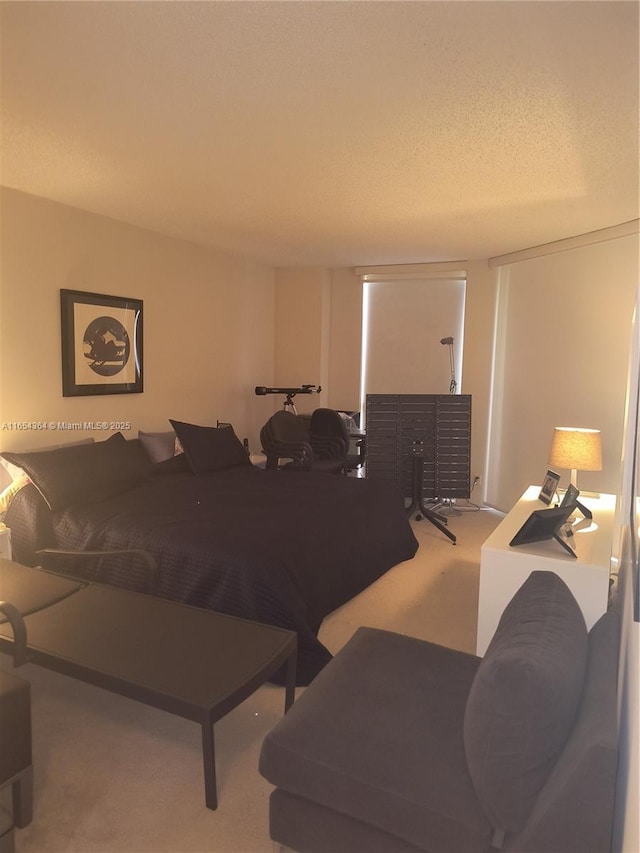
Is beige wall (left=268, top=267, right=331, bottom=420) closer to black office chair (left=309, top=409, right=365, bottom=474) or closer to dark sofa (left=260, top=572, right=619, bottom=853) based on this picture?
black office chair (left=309, top=409, right=365, bottom=474)

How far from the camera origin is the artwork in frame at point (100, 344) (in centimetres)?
418

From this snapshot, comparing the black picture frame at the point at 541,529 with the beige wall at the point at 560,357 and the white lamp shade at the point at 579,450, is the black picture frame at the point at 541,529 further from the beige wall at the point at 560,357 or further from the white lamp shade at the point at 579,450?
the beige wall at the point at 560,357

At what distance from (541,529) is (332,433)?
3.35 metres

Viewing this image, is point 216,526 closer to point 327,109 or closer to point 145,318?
point 327,109

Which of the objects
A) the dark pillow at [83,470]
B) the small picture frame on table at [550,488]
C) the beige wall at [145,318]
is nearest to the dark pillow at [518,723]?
the small picture frame on table at [550,488]

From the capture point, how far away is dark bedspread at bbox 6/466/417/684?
2867 mm

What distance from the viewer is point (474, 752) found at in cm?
142

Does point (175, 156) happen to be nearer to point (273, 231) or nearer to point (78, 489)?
point (273, 231)

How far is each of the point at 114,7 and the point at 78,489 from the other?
2706 mm

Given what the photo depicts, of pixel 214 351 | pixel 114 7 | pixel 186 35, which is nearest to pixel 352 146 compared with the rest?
pixel 186 35

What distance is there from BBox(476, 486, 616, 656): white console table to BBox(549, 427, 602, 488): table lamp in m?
0.91

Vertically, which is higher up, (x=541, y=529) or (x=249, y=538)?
(x=541, y=529)

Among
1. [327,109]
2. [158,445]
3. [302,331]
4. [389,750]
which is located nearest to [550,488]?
[389,750]

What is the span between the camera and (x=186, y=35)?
1.89 m
